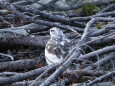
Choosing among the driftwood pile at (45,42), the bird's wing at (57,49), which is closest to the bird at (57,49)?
the bird's wing at (57,49)

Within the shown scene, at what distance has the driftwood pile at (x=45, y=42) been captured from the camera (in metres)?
4.69

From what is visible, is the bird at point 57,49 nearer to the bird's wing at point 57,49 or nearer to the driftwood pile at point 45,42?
the bird's wing at point 57,49

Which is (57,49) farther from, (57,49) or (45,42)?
(45,42)

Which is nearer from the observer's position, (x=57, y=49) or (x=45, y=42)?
(x=57, y=49)

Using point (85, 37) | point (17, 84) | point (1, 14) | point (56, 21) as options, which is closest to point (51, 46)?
point (85, 37)

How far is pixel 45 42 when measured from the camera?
243 inches

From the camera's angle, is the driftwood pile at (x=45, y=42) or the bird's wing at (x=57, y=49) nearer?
the driftwood pile at (x=45, y=42)

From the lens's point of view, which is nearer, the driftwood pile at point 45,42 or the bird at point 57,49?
the driftwood pile at point 45,42

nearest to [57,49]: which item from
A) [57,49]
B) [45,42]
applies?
[57,49]

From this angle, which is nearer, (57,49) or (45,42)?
(57,49)

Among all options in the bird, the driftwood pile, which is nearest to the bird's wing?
the bird

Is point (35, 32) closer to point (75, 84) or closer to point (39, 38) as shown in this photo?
point (39, 38)

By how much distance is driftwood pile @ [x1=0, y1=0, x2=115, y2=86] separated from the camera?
185 inches

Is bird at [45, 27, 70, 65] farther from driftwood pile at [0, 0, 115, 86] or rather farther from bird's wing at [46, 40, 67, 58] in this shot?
driftwood pile at [0, 0, 115, 86]
